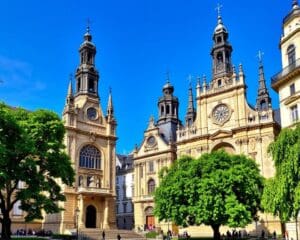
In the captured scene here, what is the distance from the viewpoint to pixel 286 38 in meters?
40.4

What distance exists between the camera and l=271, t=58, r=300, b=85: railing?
125 feet

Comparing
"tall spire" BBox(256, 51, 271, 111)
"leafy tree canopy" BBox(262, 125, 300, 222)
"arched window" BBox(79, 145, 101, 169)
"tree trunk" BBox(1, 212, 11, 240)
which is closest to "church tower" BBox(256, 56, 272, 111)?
"tall spire" BBox(256, 51, 271, 111)

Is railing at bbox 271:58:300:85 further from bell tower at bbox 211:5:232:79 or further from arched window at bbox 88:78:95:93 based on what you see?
arched window at bbox 88:78:95:93

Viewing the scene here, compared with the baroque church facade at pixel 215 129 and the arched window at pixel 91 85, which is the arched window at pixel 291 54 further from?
the arched window at pixel 91 85

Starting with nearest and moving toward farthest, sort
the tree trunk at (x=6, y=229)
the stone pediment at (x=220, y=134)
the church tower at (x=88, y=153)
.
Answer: the tree trunk at (x=6, y=229)
the church tower at (x=88, y=153)
the stone pediment at (x=220, y=134)

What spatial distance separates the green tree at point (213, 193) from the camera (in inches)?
1473

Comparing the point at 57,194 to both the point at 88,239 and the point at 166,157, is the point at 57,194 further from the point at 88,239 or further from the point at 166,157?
the point at 166,157

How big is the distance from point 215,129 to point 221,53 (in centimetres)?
1494

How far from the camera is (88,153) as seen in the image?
219 ft

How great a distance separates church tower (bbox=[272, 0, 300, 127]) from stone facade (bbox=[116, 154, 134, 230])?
1877 inches

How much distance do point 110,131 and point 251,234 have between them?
3042 centimetres

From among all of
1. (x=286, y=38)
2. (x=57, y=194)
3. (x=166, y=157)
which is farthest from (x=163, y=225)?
(x=286, y=38)

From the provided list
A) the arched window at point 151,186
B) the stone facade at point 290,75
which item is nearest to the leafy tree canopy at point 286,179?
the stone facade at point 290,75

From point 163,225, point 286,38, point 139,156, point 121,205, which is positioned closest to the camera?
point 286,38
